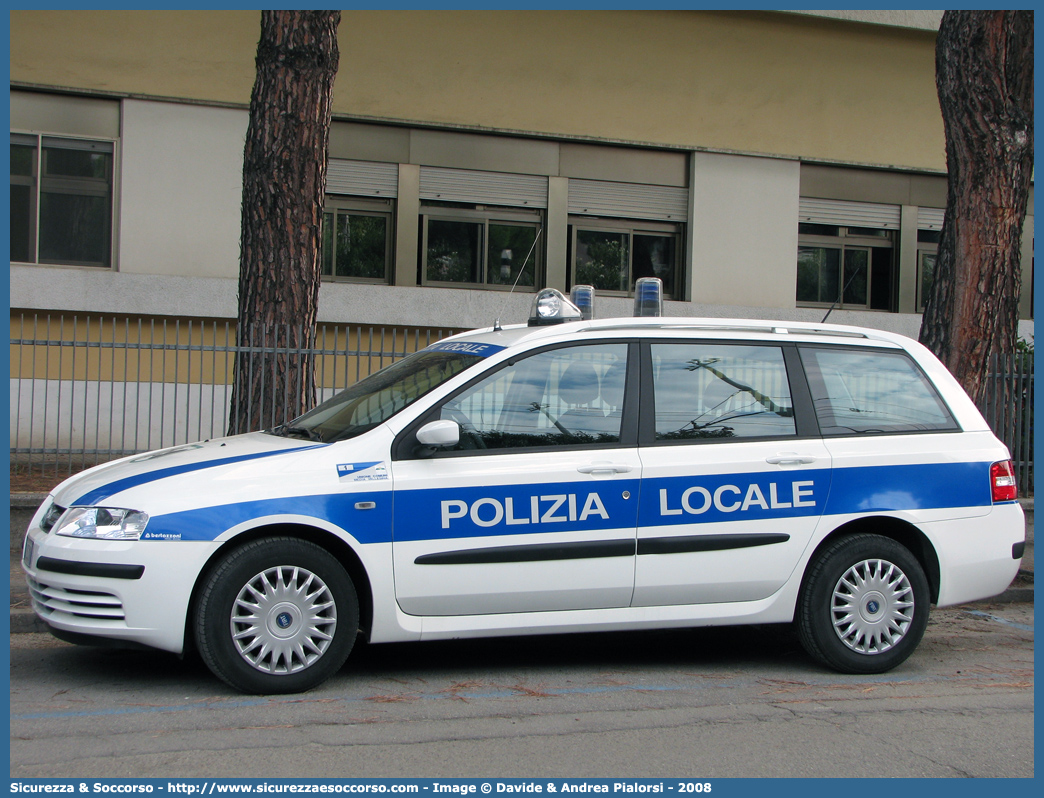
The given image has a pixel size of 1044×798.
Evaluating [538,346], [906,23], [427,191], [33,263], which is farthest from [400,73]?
[538,346]

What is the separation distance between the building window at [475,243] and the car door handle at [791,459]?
389 inches

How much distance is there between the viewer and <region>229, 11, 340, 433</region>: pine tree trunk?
8.52 m

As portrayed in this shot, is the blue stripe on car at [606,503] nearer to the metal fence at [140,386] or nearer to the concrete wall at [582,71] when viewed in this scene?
the metal fence at [140,386]

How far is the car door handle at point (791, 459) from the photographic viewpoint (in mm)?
5281

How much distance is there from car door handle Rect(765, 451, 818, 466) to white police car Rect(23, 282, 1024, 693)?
0.02 meters

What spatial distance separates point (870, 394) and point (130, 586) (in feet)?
12.4

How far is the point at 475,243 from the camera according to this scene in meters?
15.1

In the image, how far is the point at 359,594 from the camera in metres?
4.88

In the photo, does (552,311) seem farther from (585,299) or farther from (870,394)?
(870,394)

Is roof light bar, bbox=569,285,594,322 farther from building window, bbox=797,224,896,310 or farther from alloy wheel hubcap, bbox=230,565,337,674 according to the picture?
building window, bbox=797,224,896,310

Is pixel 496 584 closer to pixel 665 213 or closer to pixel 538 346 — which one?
pixel 538 346

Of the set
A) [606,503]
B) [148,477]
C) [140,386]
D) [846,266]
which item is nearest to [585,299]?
[606,503]

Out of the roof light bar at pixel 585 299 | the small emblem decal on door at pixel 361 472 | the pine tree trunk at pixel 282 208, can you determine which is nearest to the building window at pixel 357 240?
the pine tree trunk at pixel 282 208

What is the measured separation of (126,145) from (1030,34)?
34.3 ft
